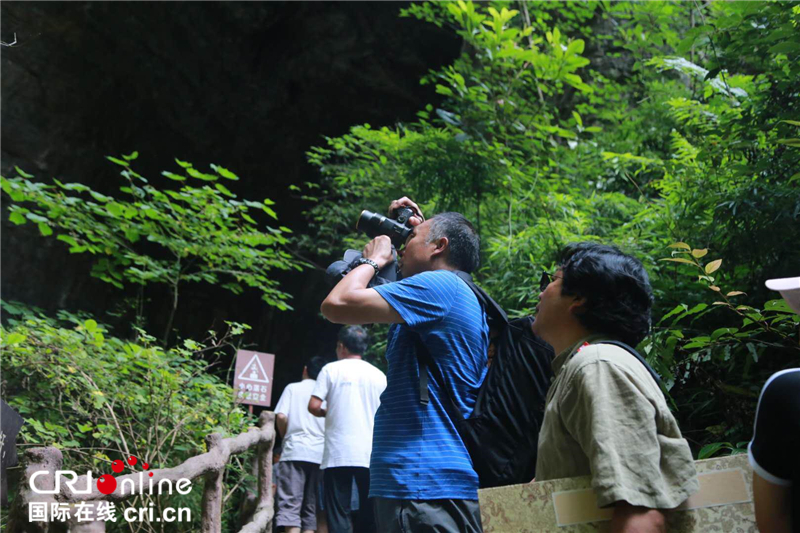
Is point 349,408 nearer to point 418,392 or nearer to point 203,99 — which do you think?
point 418,392

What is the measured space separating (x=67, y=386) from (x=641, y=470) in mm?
3457

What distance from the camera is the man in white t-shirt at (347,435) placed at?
4.17m

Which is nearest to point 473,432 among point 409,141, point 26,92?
point 409,141

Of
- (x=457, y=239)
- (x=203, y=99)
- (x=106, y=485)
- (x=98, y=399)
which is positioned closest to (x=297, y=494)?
(x=98, y=399)

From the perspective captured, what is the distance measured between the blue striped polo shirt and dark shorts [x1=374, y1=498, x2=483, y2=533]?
21mm

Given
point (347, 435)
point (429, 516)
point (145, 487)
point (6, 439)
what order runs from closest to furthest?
point (429, 516) → point (6, 439) → point (145, 487) → point (347, 435)

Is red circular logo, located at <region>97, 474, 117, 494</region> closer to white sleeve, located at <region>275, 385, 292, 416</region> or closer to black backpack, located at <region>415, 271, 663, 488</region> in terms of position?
black backpack, located at <region>415, 271, 663, 488</region>

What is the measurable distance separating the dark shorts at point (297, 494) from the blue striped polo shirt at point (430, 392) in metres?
3.39

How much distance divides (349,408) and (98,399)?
1480 millimetres

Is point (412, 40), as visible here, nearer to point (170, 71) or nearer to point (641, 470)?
point (170, 71)

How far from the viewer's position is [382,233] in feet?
7.74

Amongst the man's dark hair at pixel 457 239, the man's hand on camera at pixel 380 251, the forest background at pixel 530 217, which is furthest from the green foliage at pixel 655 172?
the man's hand on camera at pixel 380 251

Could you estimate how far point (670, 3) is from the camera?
255 inches

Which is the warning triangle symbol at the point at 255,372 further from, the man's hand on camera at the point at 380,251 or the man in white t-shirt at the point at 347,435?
the man's hand on camera at the point at 380,251
